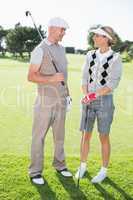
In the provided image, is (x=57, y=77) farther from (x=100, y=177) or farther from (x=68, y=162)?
(x=68, y=162)

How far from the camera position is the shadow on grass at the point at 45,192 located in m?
5.47

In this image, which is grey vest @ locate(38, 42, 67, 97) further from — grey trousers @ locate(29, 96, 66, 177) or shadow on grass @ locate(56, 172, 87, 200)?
shadow on grass @ locate(56, 172, 87, 200)

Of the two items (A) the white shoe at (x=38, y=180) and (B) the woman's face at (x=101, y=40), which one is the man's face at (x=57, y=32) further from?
(A) the white shoe at (x=38, y=180)

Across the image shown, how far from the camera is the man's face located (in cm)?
559

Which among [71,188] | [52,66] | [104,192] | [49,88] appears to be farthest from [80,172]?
[52,66]

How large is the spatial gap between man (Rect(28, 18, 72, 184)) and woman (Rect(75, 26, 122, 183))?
0.94ft

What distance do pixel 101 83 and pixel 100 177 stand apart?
1.18 meters

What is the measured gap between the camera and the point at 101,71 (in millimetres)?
5707

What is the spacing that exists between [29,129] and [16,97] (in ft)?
16.4

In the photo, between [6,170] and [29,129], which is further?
[29,129]

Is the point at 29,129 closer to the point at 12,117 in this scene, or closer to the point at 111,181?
the point at 12,117

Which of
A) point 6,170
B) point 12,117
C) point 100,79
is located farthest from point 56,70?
point 12,117

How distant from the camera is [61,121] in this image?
5988mm

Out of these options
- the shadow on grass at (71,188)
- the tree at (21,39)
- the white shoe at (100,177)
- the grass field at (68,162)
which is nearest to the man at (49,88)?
the shadow on grass at (71,188)
